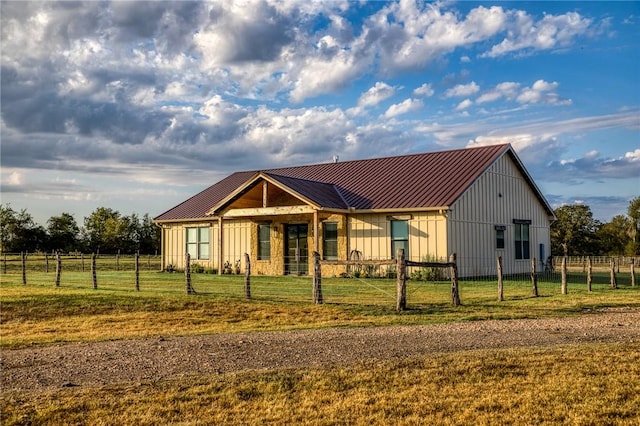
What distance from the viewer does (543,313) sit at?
1560 cm

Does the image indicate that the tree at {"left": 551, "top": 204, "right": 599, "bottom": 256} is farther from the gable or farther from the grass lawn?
the grass lawn

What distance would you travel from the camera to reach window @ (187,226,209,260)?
33.3 meters

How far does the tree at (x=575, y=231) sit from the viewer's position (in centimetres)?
5831

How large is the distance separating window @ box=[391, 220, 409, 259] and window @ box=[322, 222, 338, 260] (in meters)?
2.64

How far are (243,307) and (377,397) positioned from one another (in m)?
10.4

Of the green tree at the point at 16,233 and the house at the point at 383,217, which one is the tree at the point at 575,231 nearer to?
the house at the point at 383,217

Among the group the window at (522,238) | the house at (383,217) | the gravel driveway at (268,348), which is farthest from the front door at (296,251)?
the gravel driveway at (268,348)

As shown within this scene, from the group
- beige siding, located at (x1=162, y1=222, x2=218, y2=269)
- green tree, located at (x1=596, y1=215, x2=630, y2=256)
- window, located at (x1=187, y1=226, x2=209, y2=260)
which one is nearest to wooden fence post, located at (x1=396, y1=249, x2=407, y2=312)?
beige siding, located at (x1=162, y1=222, x2=218, y2=269)

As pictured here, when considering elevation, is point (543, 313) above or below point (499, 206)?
below

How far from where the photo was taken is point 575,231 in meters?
59.4

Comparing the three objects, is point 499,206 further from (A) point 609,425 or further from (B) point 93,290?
(A) point 609,425

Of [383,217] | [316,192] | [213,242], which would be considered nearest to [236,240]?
[213,242]

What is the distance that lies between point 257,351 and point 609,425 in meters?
5.71

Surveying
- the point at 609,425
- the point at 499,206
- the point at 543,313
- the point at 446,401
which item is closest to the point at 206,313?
the point at 543,313
